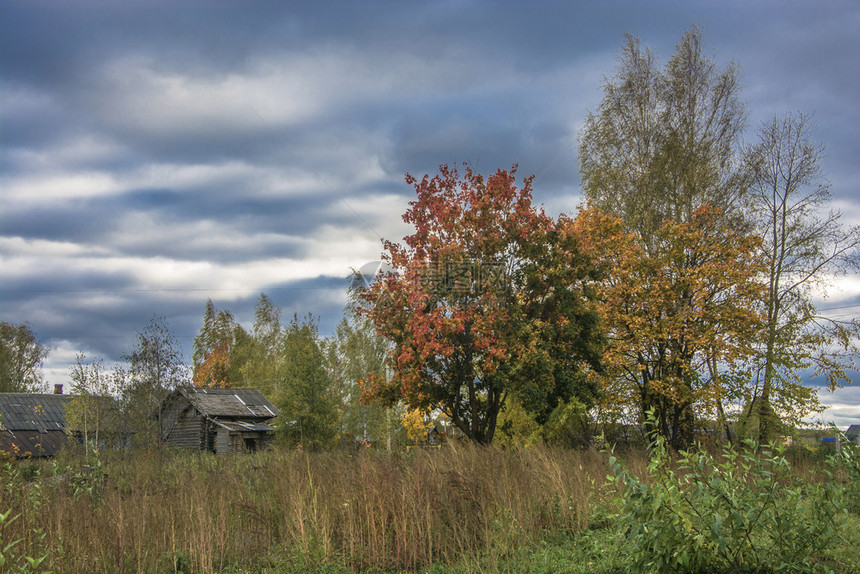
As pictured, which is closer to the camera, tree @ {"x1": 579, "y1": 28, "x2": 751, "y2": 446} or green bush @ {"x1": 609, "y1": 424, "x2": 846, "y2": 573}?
green bush @ {"x1": 609, "y1": 424, "x2": 846, "y2": 573}

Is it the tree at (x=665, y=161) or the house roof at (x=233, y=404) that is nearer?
the tree at (x=665, y=161)

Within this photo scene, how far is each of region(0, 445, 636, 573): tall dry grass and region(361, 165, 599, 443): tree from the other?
21.8 ft

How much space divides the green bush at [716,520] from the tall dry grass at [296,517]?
235 cm

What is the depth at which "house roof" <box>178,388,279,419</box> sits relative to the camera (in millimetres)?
39394

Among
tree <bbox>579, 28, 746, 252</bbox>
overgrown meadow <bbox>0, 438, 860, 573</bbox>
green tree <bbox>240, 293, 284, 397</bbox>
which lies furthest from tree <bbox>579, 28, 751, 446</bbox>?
green tree <bbox>240, 293, 284, 397</bbox>

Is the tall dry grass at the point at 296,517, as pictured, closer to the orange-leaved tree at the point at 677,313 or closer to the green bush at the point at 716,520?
the green bush at the point at 716,520

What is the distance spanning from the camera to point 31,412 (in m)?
43.2

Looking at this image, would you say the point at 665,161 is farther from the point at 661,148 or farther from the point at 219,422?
the point at 219,422

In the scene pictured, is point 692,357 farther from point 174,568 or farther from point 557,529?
point 174,568

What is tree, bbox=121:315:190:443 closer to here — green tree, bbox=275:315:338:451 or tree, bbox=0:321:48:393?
green tree, bbox=275:315:338:451

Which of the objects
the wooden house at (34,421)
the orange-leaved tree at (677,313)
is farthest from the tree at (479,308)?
the wooden house at (34,421)

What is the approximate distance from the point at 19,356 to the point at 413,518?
60900 mm

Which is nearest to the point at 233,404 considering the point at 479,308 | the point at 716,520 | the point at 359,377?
the point at 359,377

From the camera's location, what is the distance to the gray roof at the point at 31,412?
41.8 m
